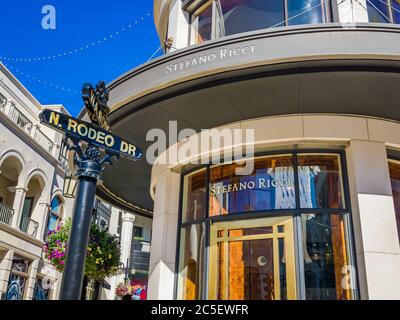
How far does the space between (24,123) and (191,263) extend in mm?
19716

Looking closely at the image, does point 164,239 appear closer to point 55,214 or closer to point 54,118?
point 54,118

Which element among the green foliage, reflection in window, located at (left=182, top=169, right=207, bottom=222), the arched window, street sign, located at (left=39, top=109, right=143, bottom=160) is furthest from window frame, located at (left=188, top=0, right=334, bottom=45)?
the arched window

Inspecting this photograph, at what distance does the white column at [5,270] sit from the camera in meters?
20.9

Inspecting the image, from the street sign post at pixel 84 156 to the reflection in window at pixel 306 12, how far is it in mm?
5054

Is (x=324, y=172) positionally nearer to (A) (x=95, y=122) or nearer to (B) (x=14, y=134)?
(A) (x=95, y=122)

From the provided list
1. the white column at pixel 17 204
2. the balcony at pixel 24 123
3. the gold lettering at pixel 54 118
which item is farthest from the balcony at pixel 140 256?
the gold lettering at pixel 54 118

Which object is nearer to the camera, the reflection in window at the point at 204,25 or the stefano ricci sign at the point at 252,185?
the stefano ricci sign at the point at 252,185

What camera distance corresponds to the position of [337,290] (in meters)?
6.77

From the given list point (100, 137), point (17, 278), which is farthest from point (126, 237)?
point (100, 137)

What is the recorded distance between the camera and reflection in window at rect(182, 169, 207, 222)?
8484mm

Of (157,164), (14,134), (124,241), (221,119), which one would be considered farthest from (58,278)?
(221,119)

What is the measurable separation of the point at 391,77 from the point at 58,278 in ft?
85.0

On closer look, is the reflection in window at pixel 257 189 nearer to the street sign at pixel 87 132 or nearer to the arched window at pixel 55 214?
the street sign at pixel 87 132

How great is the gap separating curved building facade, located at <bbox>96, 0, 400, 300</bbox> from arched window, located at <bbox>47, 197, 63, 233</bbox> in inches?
812
